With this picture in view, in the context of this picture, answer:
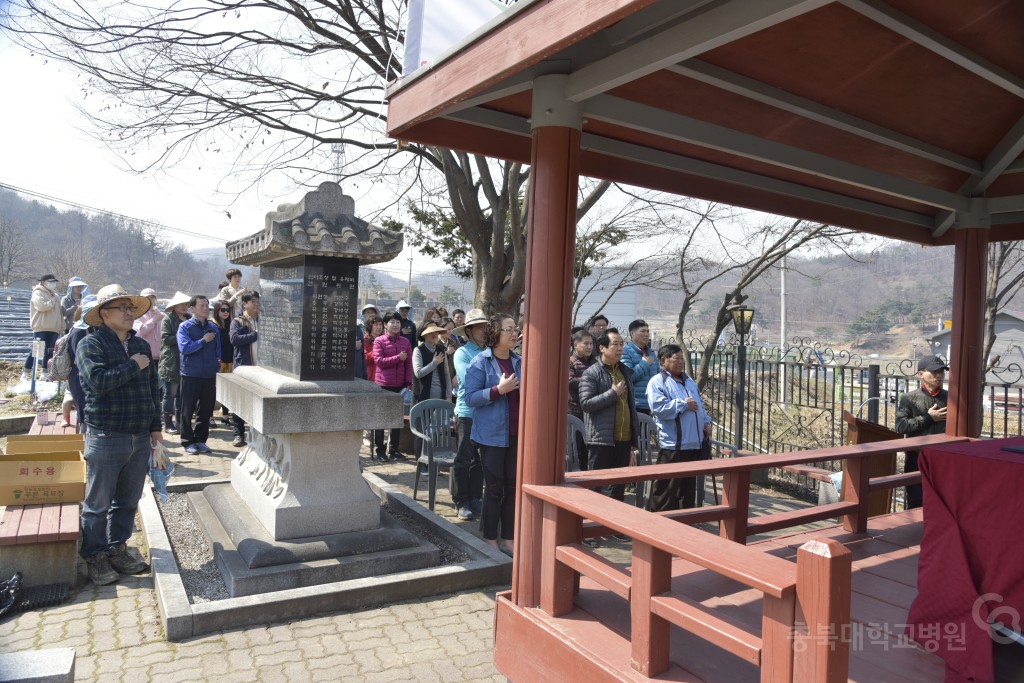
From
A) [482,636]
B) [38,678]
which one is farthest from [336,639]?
[38,678]

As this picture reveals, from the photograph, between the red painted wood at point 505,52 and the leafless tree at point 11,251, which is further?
the leafless tree at point 11,251

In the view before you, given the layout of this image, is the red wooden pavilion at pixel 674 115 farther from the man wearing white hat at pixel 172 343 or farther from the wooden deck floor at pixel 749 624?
the man wearing white hat at pixel 172 343

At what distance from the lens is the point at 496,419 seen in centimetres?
542

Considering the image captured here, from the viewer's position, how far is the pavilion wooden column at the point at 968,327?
15.9ft

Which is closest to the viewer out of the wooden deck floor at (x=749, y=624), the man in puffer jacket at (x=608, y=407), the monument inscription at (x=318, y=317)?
the wooden deck floor at (x=749, y=624)

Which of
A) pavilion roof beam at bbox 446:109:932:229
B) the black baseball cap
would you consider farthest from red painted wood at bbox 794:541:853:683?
the black baseball cap

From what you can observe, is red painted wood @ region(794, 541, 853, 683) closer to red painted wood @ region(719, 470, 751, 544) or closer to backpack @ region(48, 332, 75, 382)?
red painted wood @ region(719, 470, 751, 544)

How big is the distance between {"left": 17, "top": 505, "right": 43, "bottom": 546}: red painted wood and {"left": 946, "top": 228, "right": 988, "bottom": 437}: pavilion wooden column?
21.3 ft

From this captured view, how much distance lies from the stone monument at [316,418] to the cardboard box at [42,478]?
1.09 metres

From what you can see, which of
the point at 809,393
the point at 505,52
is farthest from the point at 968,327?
the point at 809,393

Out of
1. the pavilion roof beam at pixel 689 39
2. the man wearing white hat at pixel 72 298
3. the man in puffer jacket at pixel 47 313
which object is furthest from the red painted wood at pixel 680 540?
the man in puffer jacket at pixel 47 313

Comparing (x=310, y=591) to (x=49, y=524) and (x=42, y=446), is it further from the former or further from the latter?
(x=42, y=446)

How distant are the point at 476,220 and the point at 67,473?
660cm

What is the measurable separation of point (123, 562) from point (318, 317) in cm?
227
